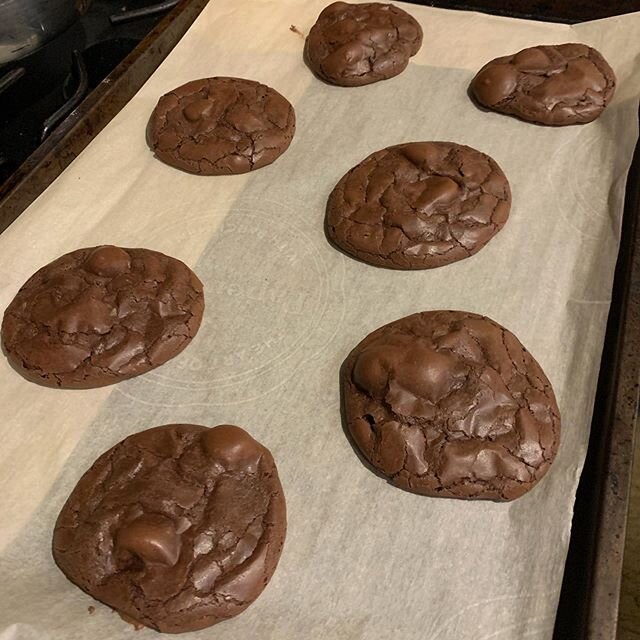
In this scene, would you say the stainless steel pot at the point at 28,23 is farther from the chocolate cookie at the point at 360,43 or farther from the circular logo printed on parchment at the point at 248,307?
the circular logo printed on parchment at the point at 248,307

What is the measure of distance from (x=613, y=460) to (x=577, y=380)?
293 mm

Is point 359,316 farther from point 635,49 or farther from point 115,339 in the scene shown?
point 635,49

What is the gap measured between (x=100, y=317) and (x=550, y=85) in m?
1.54

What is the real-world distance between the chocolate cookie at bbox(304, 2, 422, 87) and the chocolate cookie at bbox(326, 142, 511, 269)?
44cm

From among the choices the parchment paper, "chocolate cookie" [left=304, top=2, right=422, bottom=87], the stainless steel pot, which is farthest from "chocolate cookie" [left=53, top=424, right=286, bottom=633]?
the stainless steel pot

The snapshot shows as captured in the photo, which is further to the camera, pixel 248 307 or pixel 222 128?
pixel 222 128

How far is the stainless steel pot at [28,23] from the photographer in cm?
243

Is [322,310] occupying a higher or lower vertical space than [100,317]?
lower

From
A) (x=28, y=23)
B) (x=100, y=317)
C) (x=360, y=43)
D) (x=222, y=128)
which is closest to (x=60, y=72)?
(x=28, y=23)

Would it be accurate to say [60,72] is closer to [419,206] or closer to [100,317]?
[100,317]

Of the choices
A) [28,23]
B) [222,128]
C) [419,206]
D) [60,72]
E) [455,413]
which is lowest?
[455,413]

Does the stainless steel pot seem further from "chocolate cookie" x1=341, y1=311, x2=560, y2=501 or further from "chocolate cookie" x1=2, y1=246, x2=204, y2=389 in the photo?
"chocolate cookie" x1=341, y1=311, x2=560, y2=501

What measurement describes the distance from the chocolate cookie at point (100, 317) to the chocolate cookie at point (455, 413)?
1.63 ft

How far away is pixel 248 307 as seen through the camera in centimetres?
190
